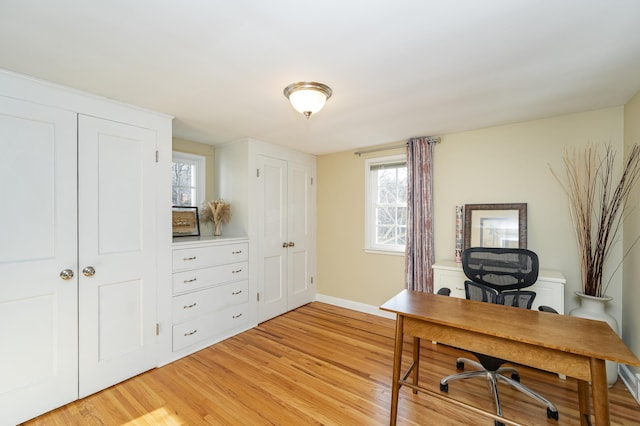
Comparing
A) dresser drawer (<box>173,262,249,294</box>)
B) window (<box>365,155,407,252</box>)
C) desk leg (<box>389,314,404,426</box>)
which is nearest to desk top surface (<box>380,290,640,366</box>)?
desk leg (<box>389,314,404,426</box>)

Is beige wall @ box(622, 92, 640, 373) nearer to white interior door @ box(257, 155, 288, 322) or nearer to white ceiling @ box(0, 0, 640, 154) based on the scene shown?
white ceiling @ box(0, 0, 640, 154)

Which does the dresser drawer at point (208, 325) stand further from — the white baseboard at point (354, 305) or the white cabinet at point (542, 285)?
the white cabinet at point (542, 285)

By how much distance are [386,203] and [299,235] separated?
1364 mm

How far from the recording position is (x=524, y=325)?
5.09 feet

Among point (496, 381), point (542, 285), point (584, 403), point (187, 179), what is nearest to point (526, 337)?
point (584, 403)

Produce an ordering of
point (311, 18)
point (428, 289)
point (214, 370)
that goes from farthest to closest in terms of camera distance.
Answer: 1. point (428, 289)
2. point (214, 370)
3. point (311, 18)

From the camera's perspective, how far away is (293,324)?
11.4 ft

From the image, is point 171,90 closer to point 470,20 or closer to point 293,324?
point 470,20

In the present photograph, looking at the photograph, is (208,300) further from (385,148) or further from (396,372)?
(385,148)

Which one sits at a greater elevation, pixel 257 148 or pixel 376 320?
pixel 257 148

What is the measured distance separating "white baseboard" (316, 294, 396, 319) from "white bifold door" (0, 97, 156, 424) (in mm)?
2435

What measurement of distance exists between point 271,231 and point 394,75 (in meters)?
2.47

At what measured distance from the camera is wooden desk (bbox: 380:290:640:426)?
126 cm

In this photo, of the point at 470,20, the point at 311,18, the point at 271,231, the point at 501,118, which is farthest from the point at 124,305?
the point at 501,118
